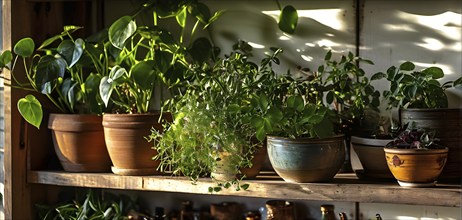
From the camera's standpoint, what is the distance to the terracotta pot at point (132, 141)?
193 cm

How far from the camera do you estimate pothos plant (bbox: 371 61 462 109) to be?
176cm

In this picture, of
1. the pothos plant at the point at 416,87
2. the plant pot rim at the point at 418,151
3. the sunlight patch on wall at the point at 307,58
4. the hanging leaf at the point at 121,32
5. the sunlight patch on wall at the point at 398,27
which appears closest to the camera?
the plant pot rim at the point at 418,151

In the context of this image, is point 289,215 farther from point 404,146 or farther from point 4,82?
point 4,82

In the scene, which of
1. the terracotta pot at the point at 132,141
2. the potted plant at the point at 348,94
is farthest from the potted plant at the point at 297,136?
the terracotta pot at the point at 132,141

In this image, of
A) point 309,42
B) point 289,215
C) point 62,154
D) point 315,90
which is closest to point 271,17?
point 309,42

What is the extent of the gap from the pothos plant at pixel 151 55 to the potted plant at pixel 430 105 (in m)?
0.53

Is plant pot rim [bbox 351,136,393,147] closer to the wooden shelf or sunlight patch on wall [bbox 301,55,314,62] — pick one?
the wooden shelf

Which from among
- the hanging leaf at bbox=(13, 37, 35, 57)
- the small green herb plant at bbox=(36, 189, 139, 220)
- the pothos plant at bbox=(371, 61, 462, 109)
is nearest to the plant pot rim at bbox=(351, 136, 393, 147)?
the pothos plant at bbox=(371, 61, 462, 109)

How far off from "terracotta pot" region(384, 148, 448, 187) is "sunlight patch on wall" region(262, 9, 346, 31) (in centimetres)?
50

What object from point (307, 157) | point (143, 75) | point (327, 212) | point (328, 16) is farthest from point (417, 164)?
point (143, 75)

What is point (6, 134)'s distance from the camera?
6.79 feet

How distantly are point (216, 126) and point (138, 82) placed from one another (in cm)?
26

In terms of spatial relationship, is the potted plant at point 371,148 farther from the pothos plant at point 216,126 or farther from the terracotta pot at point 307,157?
the pothos plant at point 216,126

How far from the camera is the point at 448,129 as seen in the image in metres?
1.73
